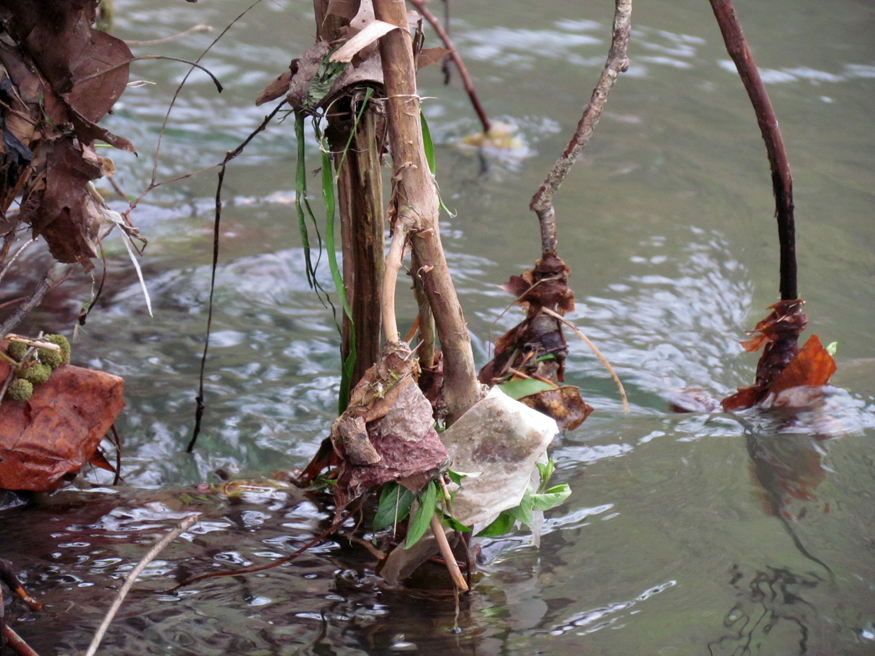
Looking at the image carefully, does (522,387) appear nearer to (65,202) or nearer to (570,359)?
(65,202)

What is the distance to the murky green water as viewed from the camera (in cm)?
136

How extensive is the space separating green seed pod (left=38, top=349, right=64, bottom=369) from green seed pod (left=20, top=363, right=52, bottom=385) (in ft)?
0.05

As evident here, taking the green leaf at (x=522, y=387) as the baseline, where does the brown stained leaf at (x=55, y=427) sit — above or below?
below

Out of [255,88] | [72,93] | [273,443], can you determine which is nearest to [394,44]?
[72,93]

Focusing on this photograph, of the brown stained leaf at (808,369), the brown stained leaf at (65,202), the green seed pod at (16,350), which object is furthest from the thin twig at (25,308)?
the brown stained leaf at (808,369)

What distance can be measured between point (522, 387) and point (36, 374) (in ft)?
3.16

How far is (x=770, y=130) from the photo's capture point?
173 centimetres

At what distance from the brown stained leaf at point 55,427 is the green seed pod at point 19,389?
0.07 ft

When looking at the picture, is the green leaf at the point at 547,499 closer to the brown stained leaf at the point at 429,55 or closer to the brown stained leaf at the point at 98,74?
the brown stained leaf at the point at 429,55

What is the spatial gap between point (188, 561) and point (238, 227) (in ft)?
7.78

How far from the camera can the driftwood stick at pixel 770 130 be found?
1638 mm

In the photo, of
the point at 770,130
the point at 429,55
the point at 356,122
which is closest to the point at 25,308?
the point at 356,122

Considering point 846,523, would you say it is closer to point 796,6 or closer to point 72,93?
point 72,93

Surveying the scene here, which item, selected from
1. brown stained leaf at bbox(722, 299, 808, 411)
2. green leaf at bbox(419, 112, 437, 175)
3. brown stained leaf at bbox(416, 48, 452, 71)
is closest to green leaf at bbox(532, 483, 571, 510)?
green leaf at bbox(419, 112, 437, 175)
